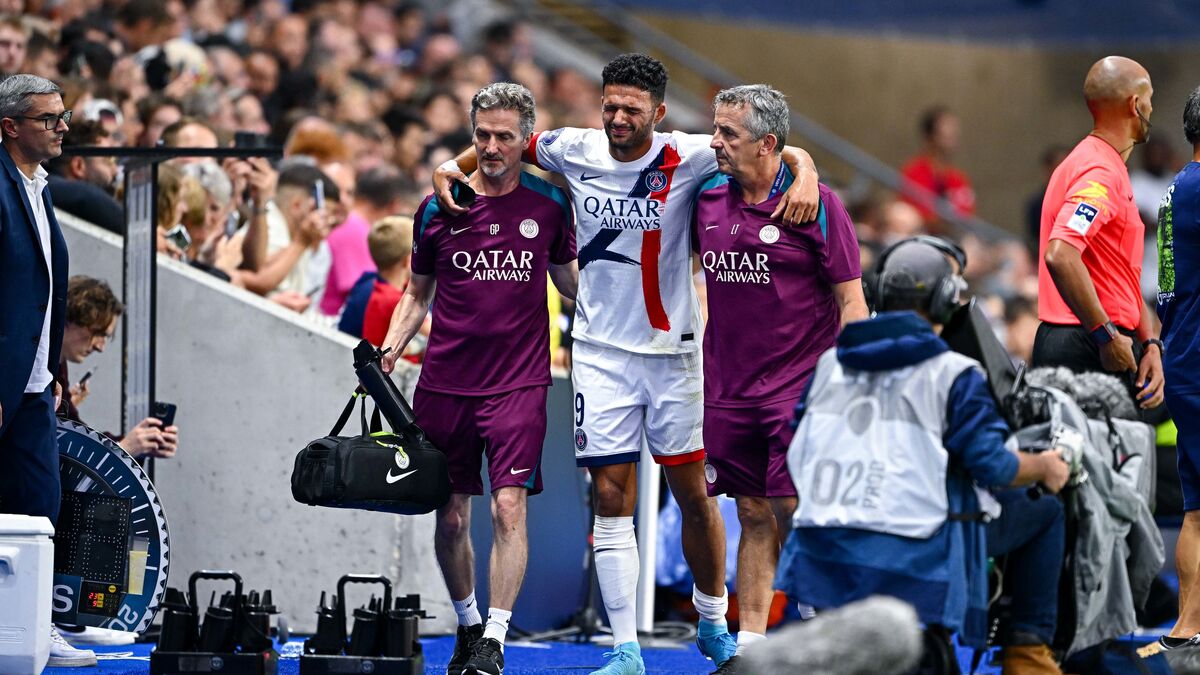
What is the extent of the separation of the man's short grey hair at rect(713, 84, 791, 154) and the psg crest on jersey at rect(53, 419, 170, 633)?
9.22 feet

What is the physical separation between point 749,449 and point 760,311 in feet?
1.65

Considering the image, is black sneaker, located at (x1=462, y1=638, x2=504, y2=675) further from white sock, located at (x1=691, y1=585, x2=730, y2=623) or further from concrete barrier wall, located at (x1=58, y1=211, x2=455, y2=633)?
concrete barrier wall, located at (x1=58, y1=211, x2=455, y2=633)

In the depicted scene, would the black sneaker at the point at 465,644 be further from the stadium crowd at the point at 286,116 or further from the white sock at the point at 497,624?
the stadium crowd at the point at 286,116

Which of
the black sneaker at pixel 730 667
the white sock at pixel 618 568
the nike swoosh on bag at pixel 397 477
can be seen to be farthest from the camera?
the white sock at pixel 618 568

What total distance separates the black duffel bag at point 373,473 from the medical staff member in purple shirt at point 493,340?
23 centimetres

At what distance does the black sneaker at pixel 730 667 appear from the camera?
6.30 m

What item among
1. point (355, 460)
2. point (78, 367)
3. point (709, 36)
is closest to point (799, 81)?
point (709, 36)

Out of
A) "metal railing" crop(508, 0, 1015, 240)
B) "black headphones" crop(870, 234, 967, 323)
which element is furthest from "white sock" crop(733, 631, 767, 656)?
"metal railing" crop(508, 0, 1015, 240)

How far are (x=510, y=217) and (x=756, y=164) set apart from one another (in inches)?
37.8

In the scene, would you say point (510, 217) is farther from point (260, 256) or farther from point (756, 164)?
point (260, 256)

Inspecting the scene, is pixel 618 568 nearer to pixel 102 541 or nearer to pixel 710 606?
pixel 710 606

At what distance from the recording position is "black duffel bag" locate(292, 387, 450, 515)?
20.9 ft

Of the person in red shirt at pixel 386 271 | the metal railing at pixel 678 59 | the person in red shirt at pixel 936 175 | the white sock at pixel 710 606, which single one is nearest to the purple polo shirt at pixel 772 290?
the white sock at pixel 710 606

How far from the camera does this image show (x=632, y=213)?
6625 mm
